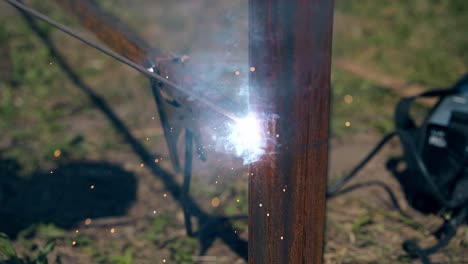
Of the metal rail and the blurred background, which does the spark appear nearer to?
the blurred background

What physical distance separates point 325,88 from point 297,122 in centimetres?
15

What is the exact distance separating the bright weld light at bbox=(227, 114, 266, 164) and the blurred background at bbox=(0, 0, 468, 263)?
0.18 metres

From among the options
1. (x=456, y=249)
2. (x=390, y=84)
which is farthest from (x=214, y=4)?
(x=456, y=249)

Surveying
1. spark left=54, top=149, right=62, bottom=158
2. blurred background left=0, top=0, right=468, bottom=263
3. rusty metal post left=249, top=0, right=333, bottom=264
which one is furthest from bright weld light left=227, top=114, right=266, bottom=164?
spark left=54, top=149, right=62, bottom=158

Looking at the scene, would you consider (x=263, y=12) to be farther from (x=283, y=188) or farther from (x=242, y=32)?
(x=242, y=32)

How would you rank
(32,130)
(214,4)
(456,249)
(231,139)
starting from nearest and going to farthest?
(231,139)
(456,249)
(32,130)
(214,4)

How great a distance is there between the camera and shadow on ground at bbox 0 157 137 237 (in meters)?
3.10

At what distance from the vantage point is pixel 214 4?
20.6ft

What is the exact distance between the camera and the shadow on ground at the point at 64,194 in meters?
3.10

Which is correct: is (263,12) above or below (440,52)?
below

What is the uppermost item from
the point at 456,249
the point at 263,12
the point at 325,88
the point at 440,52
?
→ the point at 440,52

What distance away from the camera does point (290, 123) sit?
65.5 inches

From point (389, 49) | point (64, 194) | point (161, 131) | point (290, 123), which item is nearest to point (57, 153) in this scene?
point (64, 194)

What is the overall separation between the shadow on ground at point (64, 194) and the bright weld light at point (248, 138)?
5.35 ft
